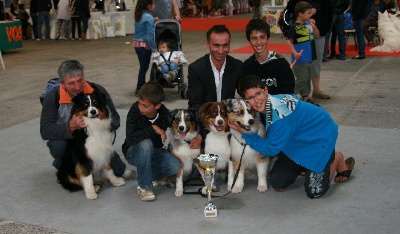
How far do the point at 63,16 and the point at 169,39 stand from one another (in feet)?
33.3

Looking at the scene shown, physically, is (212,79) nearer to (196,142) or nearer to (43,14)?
(196,142)

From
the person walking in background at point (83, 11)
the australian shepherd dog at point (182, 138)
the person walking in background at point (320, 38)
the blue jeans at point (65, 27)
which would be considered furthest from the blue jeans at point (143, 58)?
the blue jeans at point (65, 27)

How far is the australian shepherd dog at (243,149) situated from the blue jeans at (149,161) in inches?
18.4

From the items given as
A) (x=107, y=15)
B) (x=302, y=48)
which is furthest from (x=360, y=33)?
(x=107, y=15)

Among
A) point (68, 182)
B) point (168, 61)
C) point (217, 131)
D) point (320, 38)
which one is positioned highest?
point (320, 38)

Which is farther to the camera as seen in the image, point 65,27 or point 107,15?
point 107,15

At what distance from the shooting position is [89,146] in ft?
13.6

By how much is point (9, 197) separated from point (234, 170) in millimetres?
1890

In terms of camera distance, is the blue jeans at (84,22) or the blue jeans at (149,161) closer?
the blue jeans at (149,161)

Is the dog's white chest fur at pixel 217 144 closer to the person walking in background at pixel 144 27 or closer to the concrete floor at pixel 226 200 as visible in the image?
the concrete floor at pixel 226 200

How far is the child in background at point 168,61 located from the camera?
7.96m

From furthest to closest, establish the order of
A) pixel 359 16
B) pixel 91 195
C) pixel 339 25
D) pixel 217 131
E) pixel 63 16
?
1. pixel 63 16
2. pixel 339 25
3. pixel 359 16
4. pixel 91 195
5. pixel 217 131

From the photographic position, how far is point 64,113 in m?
4.37

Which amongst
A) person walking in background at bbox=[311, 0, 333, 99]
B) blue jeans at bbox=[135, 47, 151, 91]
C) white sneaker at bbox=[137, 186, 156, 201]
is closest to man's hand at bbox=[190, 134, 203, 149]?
white sneaker at bbox=[137, 186, 156, 201]
